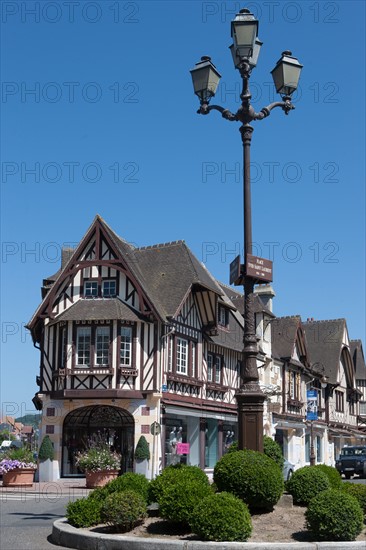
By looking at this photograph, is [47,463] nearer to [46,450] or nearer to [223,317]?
[46,450]

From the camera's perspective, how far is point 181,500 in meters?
10.0

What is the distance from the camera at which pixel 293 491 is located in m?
11.9

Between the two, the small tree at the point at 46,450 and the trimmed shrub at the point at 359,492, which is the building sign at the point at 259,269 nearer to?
the trimmed shrub at the point at 359,492

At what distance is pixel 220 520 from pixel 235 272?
14.9 ft

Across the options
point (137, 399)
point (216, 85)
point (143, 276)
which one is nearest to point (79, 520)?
point (216, 85)

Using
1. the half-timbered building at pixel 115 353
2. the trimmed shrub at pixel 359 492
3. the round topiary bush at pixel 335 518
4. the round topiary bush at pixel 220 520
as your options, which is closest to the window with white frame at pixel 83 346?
the half-timbered building at pixel 115 353

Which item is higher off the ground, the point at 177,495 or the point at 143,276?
the point at 143,276

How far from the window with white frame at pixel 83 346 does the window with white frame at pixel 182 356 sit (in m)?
4.20

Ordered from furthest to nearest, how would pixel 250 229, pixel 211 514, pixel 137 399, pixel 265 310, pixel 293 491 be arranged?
pixel 265 310, pixel 137 399, pixel 250 229, pixel 293 491, pixel 211 514

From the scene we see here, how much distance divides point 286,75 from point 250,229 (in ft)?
8.86

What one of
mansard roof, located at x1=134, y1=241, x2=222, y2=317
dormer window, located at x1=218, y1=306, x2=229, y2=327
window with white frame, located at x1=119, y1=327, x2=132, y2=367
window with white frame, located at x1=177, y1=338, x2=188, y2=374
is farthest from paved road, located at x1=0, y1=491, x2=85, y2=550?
dormer window, located at x1=218, y1=306, x2=229, y2=327

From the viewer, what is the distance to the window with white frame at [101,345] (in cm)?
2916

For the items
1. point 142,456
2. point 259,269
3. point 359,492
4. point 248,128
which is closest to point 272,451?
point 359,492

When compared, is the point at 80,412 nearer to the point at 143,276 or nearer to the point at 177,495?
the point at 143,276
